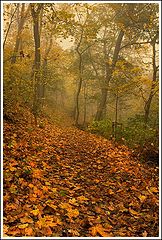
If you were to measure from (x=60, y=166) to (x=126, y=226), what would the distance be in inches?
105

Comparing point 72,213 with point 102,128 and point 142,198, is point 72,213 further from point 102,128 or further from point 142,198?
point 102,128


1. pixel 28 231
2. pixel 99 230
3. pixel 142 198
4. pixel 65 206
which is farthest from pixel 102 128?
pixel 28 231

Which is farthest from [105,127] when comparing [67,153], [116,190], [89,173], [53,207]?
[53,207]

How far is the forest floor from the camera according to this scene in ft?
11.5

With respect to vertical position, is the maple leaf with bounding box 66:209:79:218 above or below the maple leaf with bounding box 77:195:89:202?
below

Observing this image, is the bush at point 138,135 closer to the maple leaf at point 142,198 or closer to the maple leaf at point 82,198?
the maple leaf at point 142,198

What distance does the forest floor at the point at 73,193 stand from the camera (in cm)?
349

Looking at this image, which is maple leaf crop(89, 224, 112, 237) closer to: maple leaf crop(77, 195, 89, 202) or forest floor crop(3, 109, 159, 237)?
forest floor crop(3, 109, 159, 237)

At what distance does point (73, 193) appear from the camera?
15.1 ft

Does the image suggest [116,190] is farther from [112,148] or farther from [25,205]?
[112,148]

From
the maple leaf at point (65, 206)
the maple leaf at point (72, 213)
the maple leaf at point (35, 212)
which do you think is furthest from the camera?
the maple leaf at point (65, 206)

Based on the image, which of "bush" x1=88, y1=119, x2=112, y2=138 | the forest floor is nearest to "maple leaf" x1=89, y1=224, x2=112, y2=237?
the forest floor

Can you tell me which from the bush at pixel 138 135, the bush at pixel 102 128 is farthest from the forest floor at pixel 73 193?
the bush at pixel 102 128

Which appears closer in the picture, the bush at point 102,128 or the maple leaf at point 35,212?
the maple leaf at point 35,212
